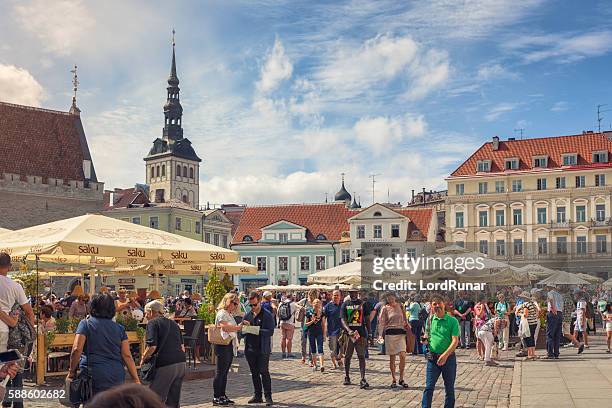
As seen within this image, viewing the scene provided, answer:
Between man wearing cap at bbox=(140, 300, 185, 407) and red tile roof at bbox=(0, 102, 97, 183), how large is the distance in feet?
153

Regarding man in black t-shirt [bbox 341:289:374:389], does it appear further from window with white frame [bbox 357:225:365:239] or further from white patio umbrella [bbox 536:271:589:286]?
window with white frame [bbox 357:225:365:239]

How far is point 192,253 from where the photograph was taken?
1655 centimetres

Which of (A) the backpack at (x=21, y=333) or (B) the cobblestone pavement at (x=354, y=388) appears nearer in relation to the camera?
(A) the backpack at (x=21, y=333)

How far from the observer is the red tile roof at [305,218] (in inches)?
3019

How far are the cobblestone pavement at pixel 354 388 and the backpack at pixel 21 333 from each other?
2.97 metres

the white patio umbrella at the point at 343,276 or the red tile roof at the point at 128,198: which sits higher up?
the red tile roof at the point at 128,198

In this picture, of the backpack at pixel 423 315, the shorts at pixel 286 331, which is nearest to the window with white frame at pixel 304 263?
the backpack at pixel 423 315

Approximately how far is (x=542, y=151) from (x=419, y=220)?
494 inches

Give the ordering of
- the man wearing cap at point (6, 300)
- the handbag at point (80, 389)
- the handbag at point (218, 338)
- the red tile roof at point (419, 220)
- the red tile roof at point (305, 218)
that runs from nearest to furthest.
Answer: the handbag at point (80, 389)
the man wearing cap at point (6, 300)
the handbag at point (218, 338)
the red tile roof at point (419, 220)
the red tile roof at point (305, 218)

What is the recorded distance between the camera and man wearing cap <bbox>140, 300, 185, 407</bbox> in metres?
9.30

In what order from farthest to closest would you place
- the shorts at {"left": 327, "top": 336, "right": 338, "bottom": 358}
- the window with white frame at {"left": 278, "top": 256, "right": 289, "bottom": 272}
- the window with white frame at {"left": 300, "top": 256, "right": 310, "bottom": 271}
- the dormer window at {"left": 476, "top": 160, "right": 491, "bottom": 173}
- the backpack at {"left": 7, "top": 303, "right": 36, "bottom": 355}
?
the window with white frame at {"left": 278, "top": 256, "right": 289, "bottom": 272} < the window with white frame at {"left": 300, "top": 256, "right": 310, "bottom": 271} < the dormer window at {"left": 476, "top": 160, "right": 491, "bottom": 173} < the shorts at {"left": 327, "top": 336, "right": 338, "bottom": 358} < the backpack at {"left": 7, "top": 303, "right": 36, "bottom": 355}

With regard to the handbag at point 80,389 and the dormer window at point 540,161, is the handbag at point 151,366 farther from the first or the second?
the dormer window at point 540,161

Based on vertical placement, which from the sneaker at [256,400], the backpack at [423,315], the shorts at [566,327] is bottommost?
the sneaker at [256,400]

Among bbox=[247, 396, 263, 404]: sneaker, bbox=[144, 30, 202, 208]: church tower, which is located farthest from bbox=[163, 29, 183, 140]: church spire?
bbox=[247, 396, 263, 404]: sneaker
